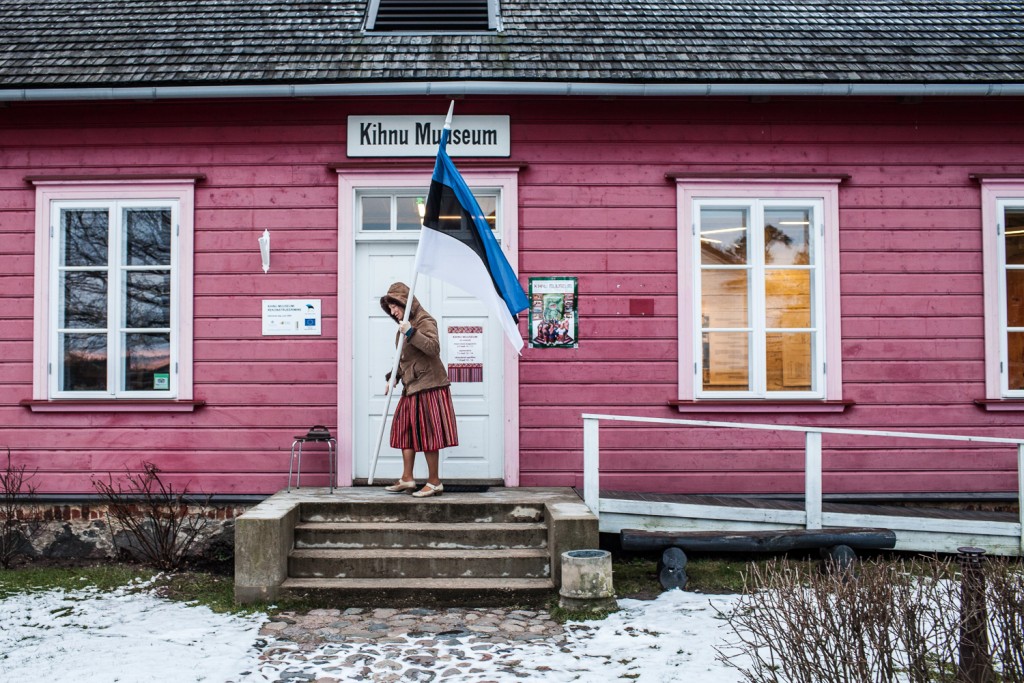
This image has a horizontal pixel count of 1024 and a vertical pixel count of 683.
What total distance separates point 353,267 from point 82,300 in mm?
2408

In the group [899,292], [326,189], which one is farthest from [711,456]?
[326,189]

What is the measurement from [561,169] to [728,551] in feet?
11.5

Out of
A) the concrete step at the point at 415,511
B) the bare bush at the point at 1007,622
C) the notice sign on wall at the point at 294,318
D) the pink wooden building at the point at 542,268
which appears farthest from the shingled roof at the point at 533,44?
the bare bush at the point at 1007,622

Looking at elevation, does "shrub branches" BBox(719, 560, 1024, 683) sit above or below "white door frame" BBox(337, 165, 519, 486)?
below

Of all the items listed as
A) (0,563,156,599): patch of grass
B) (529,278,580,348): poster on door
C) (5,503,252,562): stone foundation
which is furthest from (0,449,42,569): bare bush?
(529,278,580,348): poster on door

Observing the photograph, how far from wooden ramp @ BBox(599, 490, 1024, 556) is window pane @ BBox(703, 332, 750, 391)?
3.62 feet

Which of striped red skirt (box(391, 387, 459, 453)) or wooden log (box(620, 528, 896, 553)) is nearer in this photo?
wooden log (box(620, 528, 896, 553))

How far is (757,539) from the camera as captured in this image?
6.80 meters

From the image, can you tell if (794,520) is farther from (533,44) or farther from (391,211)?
(533,44)

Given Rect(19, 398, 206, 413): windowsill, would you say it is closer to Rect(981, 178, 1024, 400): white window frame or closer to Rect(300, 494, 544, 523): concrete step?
Rect(300, 494, 544, 523): concrete step

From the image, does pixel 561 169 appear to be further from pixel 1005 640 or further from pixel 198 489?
pixel 1005 640

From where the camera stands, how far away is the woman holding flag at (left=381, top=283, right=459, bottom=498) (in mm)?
7020

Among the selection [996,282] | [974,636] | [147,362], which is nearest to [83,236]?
[147,362]

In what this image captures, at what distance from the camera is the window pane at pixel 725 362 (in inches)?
315
